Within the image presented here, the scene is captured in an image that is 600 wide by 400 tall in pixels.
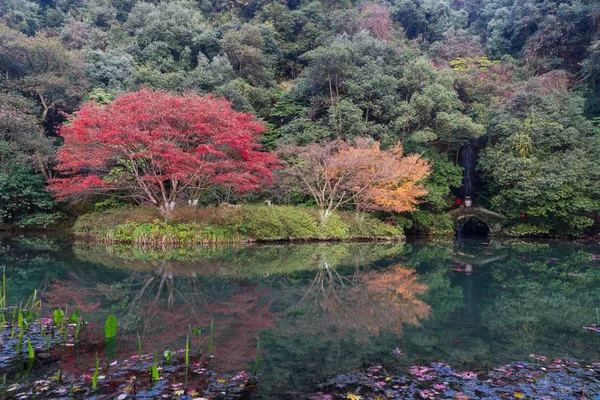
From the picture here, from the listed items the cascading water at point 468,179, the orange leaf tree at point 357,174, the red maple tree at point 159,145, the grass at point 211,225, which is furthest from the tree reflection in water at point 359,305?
the cascading water at point 468,179

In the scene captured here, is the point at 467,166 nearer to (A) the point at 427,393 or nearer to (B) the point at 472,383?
(B) the point at 472,383

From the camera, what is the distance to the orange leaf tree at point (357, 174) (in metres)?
19.0

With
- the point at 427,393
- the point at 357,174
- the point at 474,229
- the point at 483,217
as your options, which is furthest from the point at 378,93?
the point at 427,393

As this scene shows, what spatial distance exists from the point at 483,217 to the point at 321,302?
60.8 ft

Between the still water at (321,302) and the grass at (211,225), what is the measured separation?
188 centimetres

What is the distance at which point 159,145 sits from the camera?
51.1 ft

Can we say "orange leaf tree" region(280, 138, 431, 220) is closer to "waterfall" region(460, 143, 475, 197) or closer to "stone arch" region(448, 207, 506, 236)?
"stone arch" region(448, 207, 506, 236)

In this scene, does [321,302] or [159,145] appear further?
[159,145]

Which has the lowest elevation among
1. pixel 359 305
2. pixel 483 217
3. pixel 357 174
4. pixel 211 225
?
pixel 359 305

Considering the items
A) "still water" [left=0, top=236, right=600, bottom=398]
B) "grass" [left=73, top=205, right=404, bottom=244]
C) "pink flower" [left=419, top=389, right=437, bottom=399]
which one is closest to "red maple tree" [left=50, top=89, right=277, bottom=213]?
"grass" [left=73, top=205, right=404, bottom=244]

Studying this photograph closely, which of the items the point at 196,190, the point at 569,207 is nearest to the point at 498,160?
the point at 569,207

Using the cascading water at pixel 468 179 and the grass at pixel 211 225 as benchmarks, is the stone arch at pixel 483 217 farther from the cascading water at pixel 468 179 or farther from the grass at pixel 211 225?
the grass at pixel 211 225

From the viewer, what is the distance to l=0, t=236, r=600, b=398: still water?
17.6 ft

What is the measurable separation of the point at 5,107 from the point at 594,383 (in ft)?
82.1
